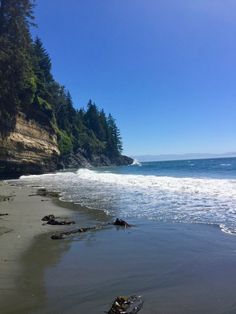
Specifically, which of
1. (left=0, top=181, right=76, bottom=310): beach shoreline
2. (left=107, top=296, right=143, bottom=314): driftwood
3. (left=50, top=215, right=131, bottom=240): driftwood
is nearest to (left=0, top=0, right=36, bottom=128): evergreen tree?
(left=0, top=181, right=76, bottom=310): beach shoreline

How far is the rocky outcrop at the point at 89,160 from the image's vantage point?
8070 cm

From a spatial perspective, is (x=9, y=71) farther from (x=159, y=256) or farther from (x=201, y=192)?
(x=159, y=256)

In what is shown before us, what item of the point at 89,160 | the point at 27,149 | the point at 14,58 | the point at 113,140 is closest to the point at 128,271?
the point at 27,149

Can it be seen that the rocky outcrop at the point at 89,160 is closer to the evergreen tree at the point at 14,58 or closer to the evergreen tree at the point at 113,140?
the evergreen tree at the point at 113,140

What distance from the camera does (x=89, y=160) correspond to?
318 feet

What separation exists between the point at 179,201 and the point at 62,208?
4.76 m

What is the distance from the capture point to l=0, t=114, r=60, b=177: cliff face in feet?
126

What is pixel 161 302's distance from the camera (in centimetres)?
545

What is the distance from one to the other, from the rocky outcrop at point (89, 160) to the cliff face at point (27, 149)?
21.3 meters

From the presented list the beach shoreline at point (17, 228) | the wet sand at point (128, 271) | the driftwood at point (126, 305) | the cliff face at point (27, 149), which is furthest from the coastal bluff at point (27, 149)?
the driftwood at point (126, 305)

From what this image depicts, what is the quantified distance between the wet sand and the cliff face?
1138 inches

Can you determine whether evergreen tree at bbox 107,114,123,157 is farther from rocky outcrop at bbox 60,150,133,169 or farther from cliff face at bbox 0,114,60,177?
cliff face at bbox 0,114,60,177

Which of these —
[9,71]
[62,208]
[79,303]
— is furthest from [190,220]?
[9,71]

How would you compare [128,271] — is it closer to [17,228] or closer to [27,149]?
[17,228]
